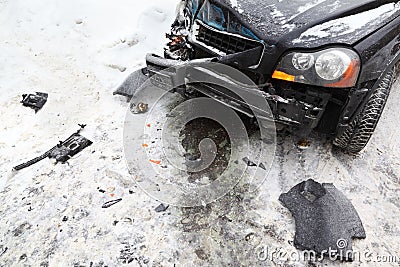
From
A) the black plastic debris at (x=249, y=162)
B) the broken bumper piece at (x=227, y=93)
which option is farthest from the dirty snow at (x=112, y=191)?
the broken bumper piece at (x=227, y=93)

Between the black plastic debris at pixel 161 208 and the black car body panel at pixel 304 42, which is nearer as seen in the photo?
the black car body panel at pixel 304 42

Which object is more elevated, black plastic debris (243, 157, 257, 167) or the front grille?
the front grille

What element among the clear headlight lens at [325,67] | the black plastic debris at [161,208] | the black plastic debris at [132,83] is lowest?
the black plastic debris at [161,208]

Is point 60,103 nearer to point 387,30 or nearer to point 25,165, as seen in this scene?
point 25,165

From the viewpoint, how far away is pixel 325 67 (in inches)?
101

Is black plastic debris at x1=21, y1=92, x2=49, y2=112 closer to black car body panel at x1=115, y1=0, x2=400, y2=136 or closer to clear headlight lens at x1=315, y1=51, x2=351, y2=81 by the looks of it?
black car body panel at x1=115, y1=0, x2=400, y2=136

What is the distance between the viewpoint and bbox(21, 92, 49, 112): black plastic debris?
3834 mm

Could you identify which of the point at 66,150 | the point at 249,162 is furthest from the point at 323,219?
the point at 66,150

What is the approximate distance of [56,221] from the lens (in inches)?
106

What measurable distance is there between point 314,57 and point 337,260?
5.09 feet

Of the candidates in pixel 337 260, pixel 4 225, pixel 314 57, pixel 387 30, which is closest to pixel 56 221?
pixel 4 225

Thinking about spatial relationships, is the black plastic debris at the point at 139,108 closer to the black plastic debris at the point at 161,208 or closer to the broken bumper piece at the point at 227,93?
the broken bumper piece at the point at 227,93

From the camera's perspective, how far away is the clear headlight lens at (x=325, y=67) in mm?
2527

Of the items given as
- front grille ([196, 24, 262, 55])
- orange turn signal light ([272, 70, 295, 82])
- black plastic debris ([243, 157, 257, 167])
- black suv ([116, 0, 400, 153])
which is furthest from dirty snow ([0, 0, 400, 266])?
front grille ([196, 24, 262, 55])
